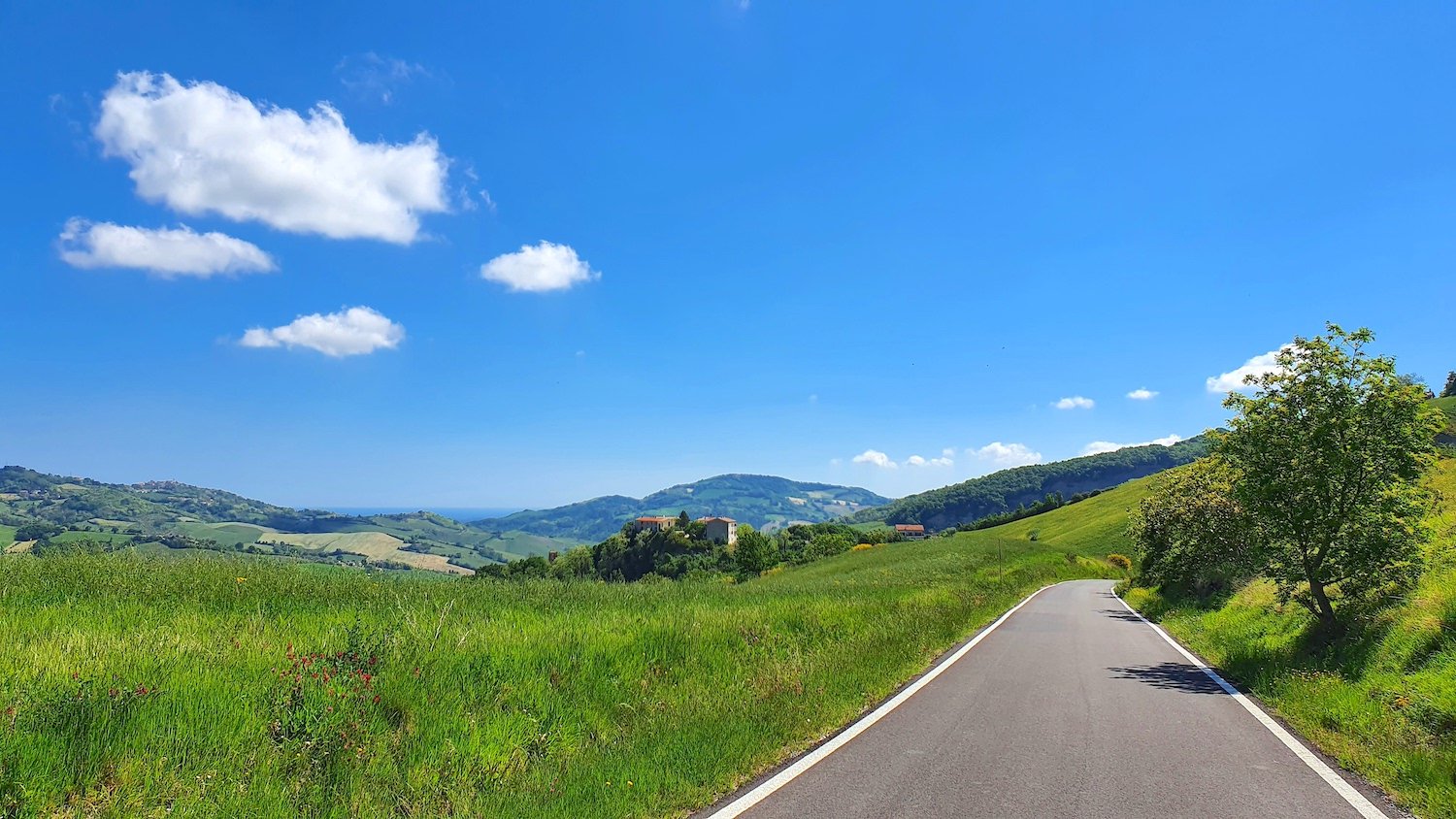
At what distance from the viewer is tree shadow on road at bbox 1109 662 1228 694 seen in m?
11.5

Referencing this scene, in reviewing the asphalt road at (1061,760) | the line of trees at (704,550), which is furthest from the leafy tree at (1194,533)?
the line of trees at (704,550)

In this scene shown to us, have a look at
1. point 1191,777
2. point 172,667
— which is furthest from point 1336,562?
point 172,667

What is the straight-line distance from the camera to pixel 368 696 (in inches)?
249

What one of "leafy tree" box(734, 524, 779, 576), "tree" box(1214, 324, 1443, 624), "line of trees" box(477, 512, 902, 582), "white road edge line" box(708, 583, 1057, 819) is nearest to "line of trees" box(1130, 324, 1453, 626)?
"tree" box(1214, 324, 1443, 624)

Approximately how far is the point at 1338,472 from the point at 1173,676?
4.74 meters

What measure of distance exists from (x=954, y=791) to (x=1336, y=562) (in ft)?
37.1

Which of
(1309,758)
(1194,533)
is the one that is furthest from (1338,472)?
(1194,533)

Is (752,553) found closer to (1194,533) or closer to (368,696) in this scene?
(1194,533)

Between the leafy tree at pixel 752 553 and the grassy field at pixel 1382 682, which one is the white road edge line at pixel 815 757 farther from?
the leafy tree at pixel 752 553

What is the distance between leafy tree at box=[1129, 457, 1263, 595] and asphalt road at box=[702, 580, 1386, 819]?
12.9 m

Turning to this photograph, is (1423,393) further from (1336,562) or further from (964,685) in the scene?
(964,685)

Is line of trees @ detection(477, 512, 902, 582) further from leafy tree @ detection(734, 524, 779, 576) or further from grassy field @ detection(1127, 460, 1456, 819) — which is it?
grassy field @ detection(1127, 460, 1456, 819)

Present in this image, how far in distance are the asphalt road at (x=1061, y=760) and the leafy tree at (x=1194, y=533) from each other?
12.9m

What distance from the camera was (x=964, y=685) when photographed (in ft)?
37.2
